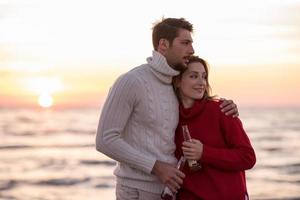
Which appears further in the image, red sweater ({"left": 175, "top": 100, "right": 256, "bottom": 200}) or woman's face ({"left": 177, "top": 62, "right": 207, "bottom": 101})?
woman's face ({"left": 177, "top": 62, "right": 207, "bottom": 101})

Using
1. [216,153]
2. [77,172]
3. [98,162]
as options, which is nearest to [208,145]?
[216,153]

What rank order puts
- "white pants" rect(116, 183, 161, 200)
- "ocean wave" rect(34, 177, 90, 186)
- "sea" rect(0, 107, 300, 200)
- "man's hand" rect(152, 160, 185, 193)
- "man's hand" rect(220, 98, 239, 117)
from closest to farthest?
"man's hand" rect(152, 160, 185, 193) < "man's hand" rect(220, 98, 239, 117) < "white pants" rect(116, 183, 161, 200) < "sea" rect(0, 107, 300, 200) < "ocean wave" rect(34, 177, 90, 186)

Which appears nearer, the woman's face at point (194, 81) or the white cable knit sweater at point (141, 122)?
the white cable knit sweater at point (141, 122)

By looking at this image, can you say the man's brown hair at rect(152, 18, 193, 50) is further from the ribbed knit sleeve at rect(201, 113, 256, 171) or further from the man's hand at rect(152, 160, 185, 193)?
the man's hand at rect(152, 160, 185, 193)

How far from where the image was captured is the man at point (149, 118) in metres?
3.95

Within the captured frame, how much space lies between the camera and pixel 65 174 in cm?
1672

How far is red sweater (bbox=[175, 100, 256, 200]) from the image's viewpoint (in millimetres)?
3945

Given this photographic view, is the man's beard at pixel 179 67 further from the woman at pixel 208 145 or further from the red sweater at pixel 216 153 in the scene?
the red sweater at pixel 216 153

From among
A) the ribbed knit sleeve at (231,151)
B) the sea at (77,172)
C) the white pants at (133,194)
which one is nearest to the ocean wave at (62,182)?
the sea at (77,172)

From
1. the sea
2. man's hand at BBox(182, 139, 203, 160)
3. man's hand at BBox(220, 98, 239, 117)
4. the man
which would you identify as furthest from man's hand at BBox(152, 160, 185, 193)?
the sea

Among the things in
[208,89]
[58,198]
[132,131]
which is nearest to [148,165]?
[132,131]

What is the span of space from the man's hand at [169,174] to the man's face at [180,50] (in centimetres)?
66

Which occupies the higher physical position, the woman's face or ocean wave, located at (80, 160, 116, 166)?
the woman's face

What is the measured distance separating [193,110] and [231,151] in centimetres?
35
